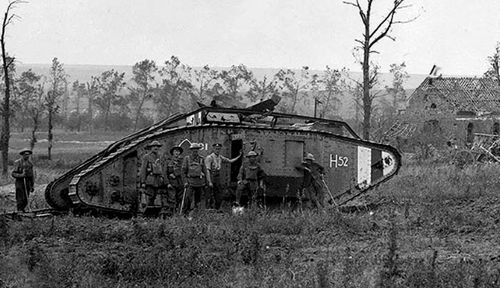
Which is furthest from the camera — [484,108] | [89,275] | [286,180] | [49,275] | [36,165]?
[484,108]

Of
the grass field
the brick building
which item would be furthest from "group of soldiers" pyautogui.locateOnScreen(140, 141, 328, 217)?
the brick building

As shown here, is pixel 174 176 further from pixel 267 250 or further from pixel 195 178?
pixel 267 250

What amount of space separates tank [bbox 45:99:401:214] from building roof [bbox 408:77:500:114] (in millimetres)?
35223

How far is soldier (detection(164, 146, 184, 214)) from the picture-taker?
13703 mm

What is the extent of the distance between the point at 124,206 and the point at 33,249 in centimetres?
497

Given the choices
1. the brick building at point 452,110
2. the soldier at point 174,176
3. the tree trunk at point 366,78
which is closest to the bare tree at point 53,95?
the tree trunk at point 366,78

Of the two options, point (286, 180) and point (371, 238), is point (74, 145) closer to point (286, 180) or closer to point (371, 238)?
point (286, 180)

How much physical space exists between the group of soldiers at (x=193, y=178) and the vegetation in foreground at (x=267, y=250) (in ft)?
4.87

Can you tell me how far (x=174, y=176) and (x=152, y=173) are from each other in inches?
21.8

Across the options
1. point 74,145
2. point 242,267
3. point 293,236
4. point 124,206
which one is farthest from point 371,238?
point 74,145

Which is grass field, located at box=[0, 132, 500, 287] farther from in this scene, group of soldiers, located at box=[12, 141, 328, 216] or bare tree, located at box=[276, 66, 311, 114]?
bare tree, located at box=[276, 66, 311, 114]

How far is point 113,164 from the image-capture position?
13.5m

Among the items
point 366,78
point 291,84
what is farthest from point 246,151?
point 291,84

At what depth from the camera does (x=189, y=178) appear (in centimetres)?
1342
